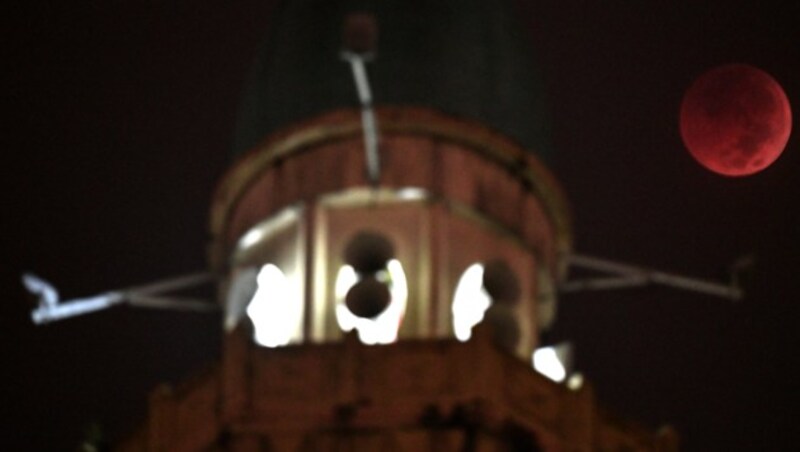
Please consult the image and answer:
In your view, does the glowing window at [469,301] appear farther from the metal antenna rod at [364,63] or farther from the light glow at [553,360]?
the metal antenna rod at [364,63]

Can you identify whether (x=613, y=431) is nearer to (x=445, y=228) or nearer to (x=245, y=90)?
(x=445, y=228)

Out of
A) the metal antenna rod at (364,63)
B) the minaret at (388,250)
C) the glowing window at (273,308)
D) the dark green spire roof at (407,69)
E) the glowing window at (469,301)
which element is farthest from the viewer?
the dark green spire roof at (407,69)

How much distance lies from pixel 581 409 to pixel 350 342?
11.2ft

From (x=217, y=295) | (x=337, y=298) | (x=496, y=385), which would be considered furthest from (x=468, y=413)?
(x=217, y=295)

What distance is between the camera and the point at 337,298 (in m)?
48.7

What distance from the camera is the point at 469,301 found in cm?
4966

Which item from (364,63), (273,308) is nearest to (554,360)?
(273,308)

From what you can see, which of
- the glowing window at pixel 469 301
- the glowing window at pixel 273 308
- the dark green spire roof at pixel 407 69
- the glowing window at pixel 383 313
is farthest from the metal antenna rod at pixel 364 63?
the glowing window at pixel 273 308

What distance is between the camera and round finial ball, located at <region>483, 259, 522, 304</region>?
4997cm

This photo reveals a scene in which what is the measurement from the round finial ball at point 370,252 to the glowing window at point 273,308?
40.3 inches

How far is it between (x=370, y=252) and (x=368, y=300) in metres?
1.79

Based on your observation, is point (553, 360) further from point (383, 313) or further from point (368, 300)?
point (368, 300)

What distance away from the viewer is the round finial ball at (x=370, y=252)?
49.1 meters

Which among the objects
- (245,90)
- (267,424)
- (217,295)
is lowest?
(267,424)
